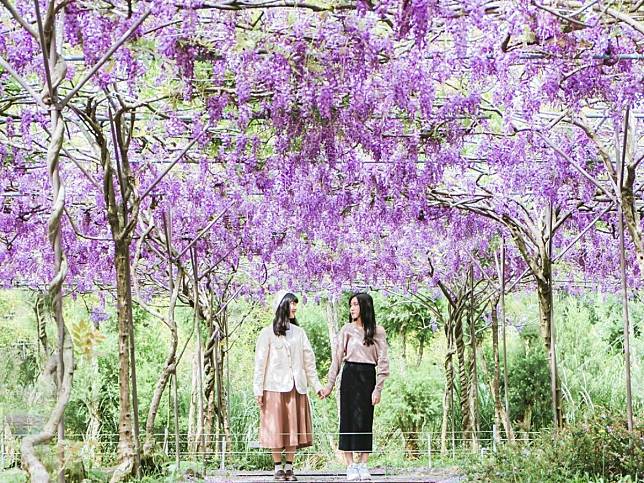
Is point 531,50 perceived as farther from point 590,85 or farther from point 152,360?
point 152,360

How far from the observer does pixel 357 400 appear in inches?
312

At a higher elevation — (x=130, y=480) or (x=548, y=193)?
(x=548, y=193)

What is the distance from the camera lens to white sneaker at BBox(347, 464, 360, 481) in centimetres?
784

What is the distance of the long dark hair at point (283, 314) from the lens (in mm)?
7801

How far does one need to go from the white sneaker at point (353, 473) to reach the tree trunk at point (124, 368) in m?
1.56

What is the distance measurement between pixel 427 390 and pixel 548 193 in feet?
30.3

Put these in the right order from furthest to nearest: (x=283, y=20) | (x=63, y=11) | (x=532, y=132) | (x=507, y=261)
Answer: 1. (x=507, y=261)
2. (x=532, y=132)
3. (x=283, y=20)
4. (x=63, y=11)

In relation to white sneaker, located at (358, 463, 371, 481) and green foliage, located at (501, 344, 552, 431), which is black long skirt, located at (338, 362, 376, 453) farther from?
green foliage, located at (501, 344, 552, 431)

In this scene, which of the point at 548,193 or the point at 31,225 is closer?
the point at 548,193

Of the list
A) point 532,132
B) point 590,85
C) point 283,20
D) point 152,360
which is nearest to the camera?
point 283,20

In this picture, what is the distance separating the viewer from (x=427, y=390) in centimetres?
1855

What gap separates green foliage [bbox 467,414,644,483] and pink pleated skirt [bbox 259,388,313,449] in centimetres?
128

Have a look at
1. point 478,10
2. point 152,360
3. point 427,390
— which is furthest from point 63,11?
point 152,360

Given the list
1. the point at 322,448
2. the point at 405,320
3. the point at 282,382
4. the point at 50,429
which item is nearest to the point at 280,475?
the point at 282,382
